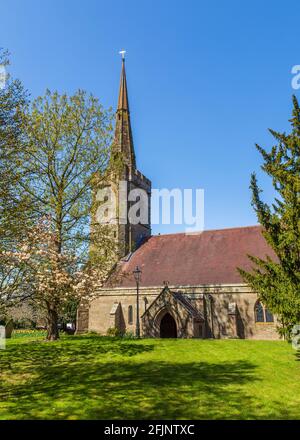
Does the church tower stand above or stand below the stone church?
above

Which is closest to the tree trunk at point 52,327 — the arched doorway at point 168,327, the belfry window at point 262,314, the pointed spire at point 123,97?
the arched doorway at point 168,327

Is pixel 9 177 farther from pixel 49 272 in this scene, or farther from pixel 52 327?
pixel 52 327

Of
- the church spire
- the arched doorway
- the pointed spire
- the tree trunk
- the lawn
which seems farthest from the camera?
the pointed spire

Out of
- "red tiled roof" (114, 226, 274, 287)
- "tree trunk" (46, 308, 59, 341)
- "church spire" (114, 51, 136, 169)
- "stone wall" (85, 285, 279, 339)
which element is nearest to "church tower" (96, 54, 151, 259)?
"church spire" (114, 51, 136, 169)

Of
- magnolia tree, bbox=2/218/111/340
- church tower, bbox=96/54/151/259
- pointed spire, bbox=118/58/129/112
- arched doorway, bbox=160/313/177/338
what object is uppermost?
pointed spire, bbox=118/58/129/112

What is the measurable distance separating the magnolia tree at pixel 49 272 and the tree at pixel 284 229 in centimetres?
890

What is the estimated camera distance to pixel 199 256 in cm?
3216

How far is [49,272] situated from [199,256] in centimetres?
1879

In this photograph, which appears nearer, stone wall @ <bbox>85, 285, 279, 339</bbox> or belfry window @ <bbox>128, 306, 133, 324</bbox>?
stone wall @ <bbox>85, 285, 279, 339</bbox>

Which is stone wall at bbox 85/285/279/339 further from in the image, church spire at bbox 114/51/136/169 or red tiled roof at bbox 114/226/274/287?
church spire at bbox 114/51/136/169

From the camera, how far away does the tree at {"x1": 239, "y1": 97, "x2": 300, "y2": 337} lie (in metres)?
12.2
